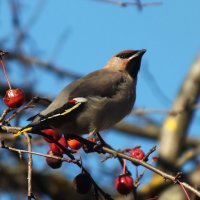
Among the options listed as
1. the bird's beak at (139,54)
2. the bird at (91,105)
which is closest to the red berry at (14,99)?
the bird at (91,105)

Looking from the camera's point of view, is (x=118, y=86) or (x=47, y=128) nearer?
(x=47, y=128)

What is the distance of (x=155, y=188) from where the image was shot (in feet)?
21.9

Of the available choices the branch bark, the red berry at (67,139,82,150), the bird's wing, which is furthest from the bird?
the branch bark

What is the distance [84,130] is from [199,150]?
2.88m

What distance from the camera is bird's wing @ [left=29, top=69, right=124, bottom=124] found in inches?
139

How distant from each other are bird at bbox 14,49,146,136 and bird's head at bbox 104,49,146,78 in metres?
0.27

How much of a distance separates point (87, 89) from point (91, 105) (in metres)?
0.13

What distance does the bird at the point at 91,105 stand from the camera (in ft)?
11.7

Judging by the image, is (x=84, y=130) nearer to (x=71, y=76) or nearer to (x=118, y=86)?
(x=118, y=86)

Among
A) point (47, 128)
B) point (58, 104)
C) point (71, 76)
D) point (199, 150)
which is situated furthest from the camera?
point (71, 76)

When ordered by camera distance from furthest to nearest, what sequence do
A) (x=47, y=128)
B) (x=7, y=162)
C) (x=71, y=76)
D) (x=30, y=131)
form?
1. (x=71, y=76)
2. (x=7, y=162)
3. (x=47, y=128)
4. (x=30, y=131)

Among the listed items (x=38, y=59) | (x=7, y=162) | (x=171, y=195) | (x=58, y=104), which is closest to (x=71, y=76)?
(x=38, y=59)

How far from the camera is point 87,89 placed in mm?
3930

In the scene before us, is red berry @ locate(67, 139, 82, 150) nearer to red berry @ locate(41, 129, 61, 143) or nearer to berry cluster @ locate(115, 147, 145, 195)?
red berry @ locate(41, 129, 61, 143)
